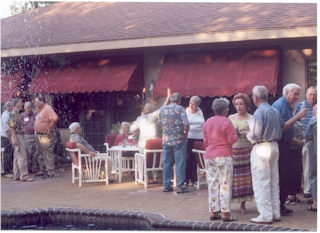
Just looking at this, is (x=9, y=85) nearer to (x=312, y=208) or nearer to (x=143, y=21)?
(x=143, y=21)

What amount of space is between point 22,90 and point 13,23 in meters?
3.16

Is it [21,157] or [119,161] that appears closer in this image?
[119,161]

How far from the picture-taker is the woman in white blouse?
9.62 meters

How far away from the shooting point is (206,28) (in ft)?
38.2

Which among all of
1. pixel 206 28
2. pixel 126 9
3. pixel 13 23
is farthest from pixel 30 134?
pixel 13 23

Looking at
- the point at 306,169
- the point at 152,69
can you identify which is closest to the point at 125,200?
the point at 306,169

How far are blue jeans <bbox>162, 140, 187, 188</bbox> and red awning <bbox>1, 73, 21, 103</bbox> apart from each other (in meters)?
6.70

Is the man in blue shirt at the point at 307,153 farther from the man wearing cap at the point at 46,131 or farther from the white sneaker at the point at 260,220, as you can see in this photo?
the man wearing cap at the point at 46,131

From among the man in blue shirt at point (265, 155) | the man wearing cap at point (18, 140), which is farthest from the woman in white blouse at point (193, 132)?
the man wearing cap at point (18, 140)

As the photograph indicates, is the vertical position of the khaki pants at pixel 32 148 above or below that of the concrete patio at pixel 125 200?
above

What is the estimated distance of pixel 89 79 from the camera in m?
13.2

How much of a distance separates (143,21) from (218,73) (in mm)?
2564

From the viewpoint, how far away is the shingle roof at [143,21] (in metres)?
11.3

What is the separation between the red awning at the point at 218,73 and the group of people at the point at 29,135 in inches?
102
